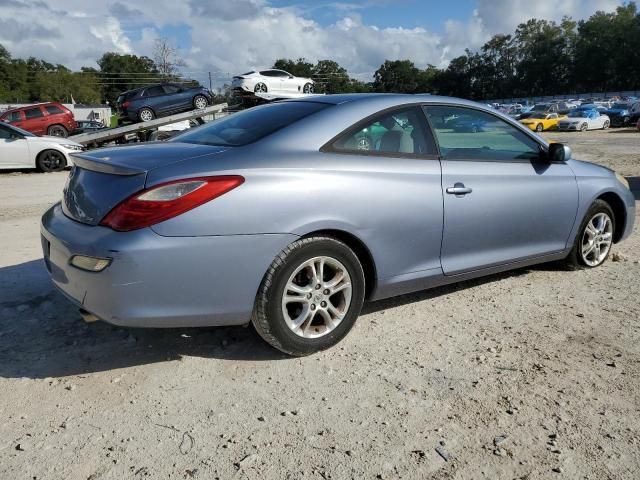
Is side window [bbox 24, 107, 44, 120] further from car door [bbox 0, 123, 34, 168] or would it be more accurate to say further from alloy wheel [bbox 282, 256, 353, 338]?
alloy wheel [bbox 282, 256, 353, 338]

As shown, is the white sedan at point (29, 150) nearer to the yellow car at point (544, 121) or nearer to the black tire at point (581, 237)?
the black tire at point (581, 237)

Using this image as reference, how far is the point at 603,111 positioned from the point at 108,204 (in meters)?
45.4

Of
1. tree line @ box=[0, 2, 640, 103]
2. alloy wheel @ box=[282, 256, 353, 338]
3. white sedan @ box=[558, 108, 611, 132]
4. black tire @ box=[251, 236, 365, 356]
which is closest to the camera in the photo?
black tire @ box=[251, 236, 365, 356]

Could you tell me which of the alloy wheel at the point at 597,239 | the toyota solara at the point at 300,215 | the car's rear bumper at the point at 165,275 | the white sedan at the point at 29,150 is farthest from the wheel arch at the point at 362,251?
the white sedan at the point at 29,150

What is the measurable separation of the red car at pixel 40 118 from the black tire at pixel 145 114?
420cm

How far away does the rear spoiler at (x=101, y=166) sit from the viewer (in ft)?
9.64

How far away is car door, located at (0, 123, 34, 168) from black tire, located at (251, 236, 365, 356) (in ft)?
41.7

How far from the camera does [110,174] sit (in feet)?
9.94

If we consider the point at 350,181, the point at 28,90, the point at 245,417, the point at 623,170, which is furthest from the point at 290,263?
the point at 28,90

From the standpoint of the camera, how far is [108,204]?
2.89 meters

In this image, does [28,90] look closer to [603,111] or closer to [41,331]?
[603,111]

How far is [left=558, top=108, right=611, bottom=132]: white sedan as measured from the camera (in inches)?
1431

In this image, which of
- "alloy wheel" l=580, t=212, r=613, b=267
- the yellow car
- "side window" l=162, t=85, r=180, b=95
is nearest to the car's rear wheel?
"side window" l=162, t=85, r=180, b=95

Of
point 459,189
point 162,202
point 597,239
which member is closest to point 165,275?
point 162,202
